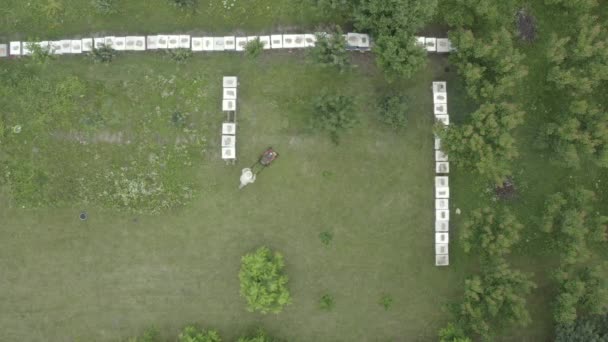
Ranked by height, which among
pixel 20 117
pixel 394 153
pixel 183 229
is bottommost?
pixel 183 229

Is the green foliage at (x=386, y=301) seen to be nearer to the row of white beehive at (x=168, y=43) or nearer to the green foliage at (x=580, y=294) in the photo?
the green foliage at (x=580, y=294)

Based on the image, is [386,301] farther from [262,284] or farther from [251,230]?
[251,230]

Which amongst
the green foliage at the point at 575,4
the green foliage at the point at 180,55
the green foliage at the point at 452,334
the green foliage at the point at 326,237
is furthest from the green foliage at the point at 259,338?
the green foliage at the point at 575,4

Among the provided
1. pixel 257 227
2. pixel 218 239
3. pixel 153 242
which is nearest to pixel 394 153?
pixel 257 227

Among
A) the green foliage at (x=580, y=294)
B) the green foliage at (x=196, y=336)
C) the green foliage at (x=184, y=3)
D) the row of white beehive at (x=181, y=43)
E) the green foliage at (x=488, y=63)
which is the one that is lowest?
the green foliage at (x=196, y=336)

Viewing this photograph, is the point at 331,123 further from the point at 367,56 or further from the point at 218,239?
the point at 218,239

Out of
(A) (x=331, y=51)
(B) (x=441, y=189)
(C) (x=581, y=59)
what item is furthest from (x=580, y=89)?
(A) (x=331, y=51)
